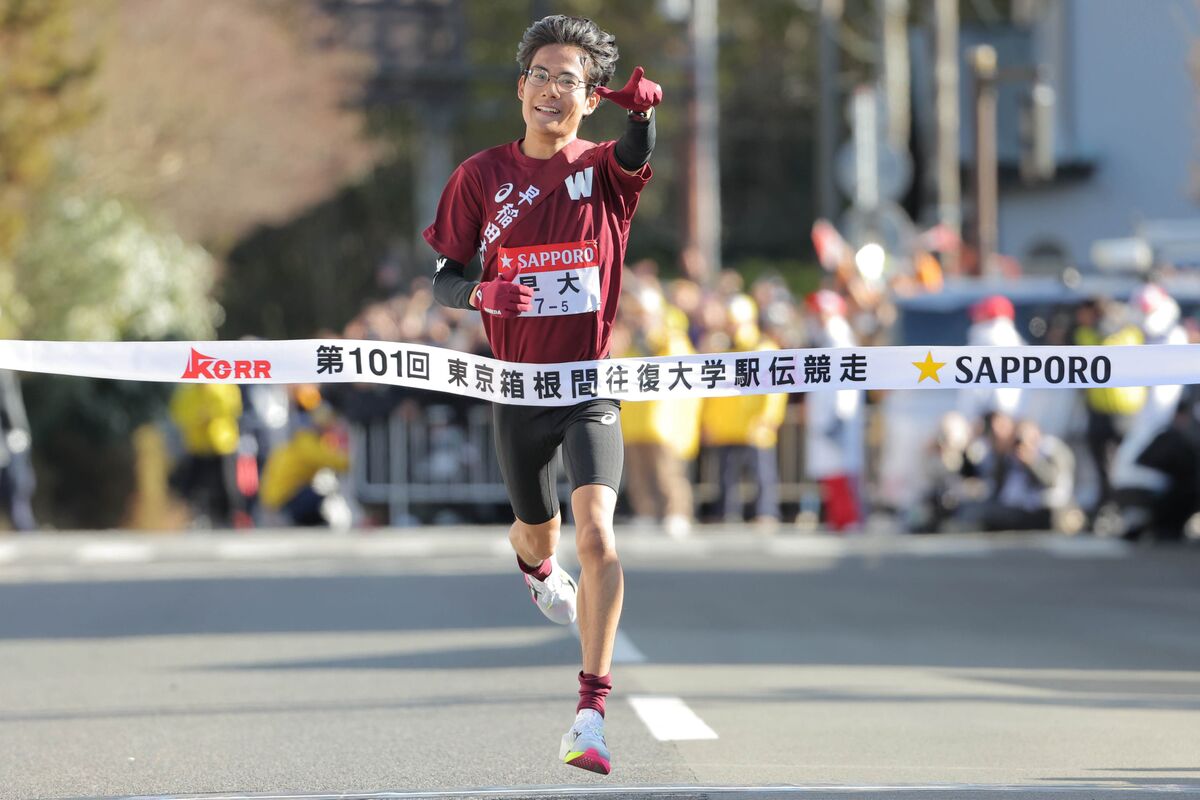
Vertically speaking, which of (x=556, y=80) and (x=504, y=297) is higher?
(x=556, y=80)

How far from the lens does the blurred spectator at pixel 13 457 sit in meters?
21.0

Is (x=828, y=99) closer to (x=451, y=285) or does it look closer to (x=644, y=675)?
(x=644, y=675)

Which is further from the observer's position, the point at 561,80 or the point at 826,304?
the point at 826,304

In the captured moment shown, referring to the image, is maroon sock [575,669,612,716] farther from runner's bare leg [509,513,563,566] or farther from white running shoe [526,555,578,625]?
white running shoe [526,555,578,625]

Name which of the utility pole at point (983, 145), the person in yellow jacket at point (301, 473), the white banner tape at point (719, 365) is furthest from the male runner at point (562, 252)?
the utility pole at point (983, 145)

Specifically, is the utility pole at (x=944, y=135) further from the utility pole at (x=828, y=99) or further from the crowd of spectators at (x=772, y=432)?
the crowd of spectators at (x=772, y=432)

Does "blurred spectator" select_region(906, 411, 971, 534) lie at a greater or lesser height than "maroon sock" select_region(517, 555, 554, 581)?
greater

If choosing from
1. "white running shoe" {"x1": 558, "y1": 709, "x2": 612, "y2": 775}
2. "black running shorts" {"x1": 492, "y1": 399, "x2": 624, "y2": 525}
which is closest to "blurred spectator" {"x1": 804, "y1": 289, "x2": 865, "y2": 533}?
"black running shorts" {"x1": 492, "y1": 399, "x2": 624, "y2": 525}

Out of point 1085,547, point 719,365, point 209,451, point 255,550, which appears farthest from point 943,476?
point 719,365

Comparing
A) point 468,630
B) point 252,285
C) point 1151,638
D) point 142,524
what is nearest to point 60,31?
point 142,524

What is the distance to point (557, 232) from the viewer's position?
766 cm

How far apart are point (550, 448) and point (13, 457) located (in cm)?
1393

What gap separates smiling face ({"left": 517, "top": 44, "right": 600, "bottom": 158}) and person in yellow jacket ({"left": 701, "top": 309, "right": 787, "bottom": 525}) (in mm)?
12489

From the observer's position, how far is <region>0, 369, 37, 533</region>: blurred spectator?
2097 centimetres
